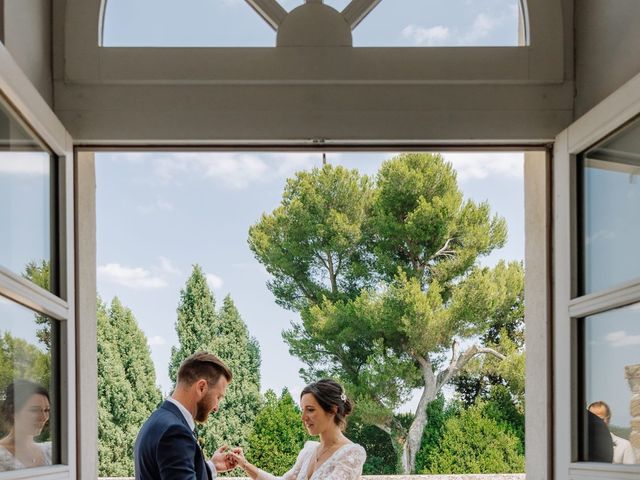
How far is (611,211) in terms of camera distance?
7.95 ft

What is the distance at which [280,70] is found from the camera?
9.05 feet

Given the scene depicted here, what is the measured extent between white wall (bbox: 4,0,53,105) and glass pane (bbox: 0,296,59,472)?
0.70 m

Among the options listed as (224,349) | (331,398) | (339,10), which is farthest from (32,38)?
(224,349)

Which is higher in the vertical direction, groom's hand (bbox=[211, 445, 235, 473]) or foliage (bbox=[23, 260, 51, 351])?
foliage (bbox=[23, 260, 51, 351])

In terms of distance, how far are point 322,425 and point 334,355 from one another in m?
9.07

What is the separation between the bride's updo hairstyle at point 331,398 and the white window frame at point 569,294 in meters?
1.43

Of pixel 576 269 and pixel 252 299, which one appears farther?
pixel 252 299

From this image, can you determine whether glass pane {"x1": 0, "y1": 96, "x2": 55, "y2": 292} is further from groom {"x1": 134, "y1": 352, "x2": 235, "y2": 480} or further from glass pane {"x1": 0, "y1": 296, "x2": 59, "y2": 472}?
groom {"x1": 134, "y1": 352, "x2": 235, "y2": 480}

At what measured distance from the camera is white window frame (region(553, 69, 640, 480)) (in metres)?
2.41

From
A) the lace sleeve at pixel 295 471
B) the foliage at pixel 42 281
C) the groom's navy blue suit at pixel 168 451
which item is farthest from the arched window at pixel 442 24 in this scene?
the lace sleeve at pixel 295 471

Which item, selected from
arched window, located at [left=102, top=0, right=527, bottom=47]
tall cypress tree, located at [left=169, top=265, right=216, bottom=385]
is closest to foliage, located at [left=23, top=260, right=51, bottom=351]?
arched window, located at [left=102, top=0, right=527, bottom=47]

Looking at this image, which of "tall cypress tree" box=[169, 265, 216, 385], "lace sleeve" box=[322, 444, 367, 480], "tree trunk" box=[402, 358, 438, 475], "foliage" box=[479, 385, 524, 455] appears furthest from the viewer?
"tree trunk" box=[402, 358, 438, 475]

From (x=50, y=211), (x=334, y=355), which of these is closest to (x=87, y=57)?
(x=50, y=211)

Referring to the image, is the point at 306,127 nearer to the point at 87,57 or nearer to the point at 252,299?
the point at 87,57
